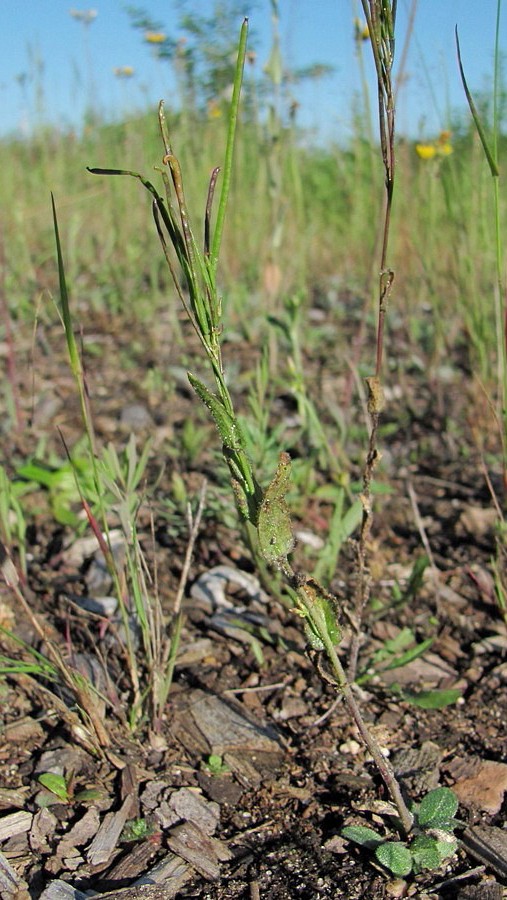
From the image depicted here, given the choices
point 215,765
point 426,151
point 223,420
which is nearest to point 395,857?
point 215,765

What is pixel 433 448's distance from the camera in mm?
2080

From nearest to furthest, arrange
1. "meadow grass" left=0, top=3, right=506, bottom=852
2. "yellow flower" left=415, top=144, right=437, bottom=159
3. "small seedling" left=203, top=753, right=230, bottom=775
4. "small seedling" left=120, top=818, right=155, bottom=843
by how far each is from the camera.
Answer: "meadow grass" left=0, top=3, right=506, bottom=852, "small seedling" left=120, top=818, right=155, bottom=843, "small seedling" left=203, top=753, right=230, bottom=775, "yellow flower" left=415, top=144, right=437, bottom=159

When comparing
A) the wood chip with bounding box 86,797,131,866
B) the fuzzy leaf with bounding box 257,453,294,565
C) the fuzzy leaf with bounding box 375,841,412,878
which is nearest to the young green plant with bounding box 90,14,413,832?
the fuzzy leaf with bounding box 257,453,294,565

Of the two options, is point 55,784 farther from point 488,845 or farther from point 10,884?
point 488,845

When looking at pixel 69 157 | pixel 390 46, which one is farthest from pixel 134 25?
pixel 390 46

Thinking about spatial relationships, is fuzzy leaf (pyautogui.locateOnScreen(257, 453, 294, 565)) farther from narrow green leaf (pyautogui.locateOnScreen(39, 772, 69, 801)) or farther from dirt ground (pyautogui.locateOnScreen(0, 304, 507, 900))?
narrow green leaf (pyautogui.locateOnScreen(39, 772, 69, 801))

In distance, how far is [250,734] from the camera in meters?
1.19

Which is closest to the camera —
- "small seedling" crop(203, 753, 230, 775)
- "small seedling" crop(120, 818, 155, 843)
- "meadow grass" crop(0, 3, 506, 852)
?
"meadow grass" crop(0, 3, 506, 852)

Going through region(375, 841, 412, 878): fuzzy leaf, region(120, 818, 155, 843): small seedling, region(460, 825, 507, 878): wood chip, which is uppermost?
region(375, 841, 412, 878): fuzzy leaf

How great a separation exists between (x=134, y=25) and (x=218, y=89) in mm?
2611

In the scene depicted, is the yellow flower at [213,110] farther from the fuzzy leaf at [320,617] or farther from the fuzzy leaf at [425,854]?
the fuzzy leaf at [425,854]

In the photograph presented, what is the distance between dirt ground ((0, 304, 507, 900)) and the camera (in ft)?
3.12

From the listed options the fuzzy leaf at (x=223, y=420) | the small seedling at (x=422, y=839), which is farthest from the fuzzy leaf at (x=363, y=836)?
the fuzzy leaf at (x=223, y=420)

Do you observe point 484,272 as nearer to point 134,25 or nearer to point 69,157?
point 69,157
